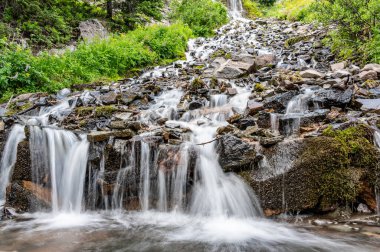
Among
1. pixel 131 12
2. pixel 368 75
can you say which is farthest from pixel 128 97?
pixel 131 12

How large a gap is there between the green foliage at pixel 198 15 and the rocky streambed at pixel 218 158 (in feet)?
45.5

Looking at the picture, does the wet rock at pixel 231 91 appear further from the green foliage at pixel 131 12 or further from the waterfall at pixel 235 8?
the waterfall at pixel 235 8

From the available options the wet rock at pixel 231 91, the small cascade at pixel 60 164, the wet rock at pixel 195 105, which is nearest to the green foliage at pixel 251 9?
the wet rock at pixel 231 91

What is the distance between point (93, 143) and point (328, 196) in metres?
4.15

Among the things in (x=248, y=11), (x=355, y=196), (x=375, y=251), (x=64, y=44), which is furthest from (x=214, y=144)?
(x=248, y=11)

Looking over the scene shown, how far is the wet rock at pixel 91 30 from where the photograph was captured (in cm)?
1528

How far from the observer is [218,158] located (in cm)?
525

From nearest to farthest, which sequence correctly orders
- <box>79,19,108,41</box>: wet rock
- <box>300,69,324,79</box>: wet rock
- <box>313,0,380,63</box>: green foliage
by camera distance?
1. <box>300,69,324,79</box>: wet rock
2. <box>313,0,380,63</box>: green foliage
3. <box>79,19,108,41</box>: wet rock

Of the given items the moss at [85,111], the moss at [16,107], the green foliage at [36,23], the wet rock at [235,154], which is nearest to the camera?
the wet rock at [235,154]

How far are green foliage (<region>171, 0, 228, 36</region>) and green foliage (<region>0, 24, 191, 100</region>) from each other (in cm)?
359

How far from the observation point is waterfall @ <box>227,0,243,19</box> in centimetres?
2978

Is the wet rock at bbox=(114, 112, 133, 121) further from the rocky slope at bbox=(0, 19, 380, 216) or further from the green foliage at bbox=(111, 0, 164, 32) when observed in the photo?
the green foliage at bbox=(111, 0, 164, 32)

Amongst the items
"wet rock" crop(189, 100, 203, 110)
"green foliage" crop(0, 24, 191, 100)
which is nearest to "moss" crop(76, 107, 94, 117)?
"wet rock" crop(189, 100, 203, 110)

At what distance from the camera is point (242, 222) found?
4.79 metres
